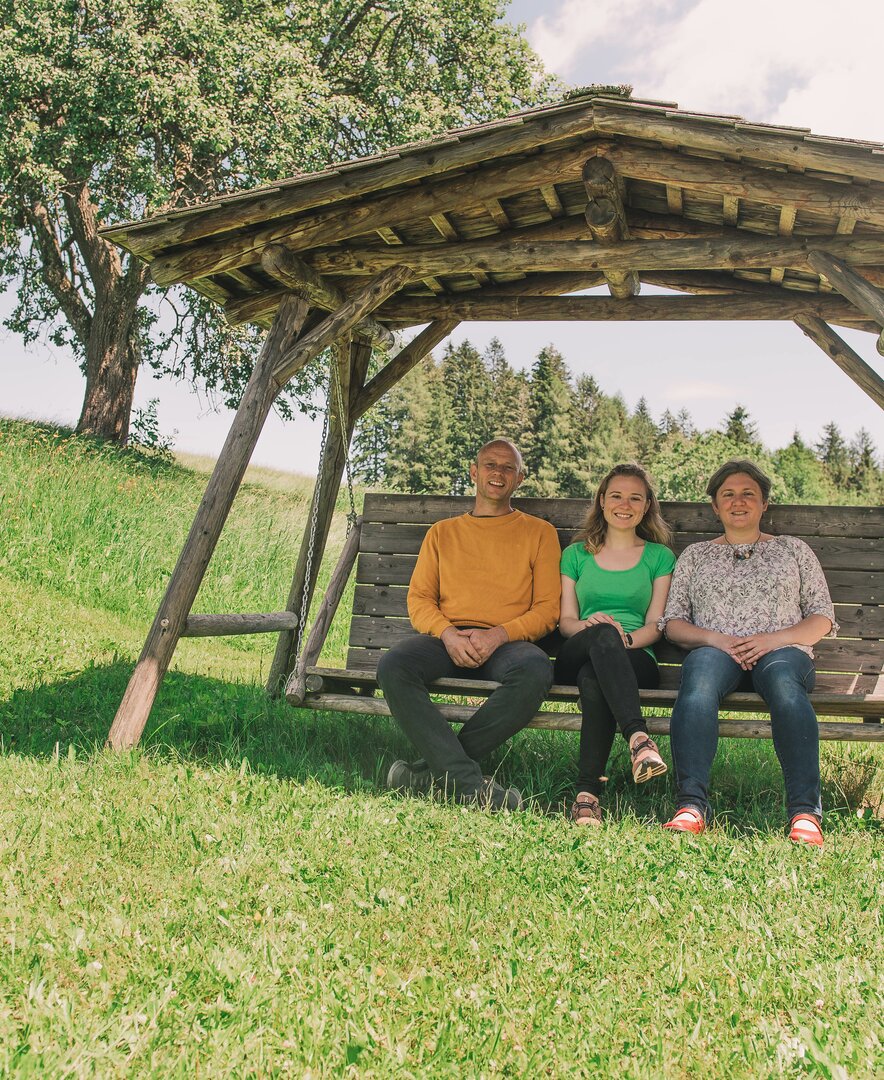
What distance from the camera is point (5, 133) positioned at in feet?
45.0

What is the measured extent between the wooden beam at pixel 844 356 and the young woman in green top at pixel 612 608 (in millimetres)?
1289

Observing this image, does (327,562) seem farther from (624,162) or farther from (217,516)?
(624,162)

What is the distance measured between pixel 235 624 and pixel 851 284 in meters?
3.82

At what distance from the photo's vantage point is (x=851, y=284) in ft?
16.1

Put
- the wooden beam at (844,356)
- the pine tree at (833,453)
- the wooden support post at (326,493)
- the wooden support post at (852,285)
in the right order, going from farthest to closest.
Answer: the pine tree at (833,453)
the wooden support post at (326,493)
the wooden beam at (844,356)
the wooden support post at (852,285)

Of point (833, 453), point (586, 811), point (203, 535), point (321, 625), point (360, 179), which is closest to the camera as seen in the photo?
point (586, 811)

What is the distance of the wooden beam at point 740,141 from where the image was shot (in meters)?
4.41

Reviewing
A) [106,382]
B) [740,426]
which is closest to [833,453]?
[740,426]

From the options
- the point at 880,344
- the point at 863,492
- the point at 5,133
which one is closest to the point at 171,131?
the point at 5,133

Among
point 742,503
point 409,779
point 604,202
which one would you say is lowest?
point 409,779

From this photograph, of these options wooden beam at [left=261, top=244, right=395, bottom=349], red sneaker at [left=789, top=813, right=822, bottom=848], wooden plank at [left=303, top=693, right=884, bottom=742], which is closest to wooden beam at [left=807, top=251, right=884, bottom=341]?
wooden plank at [left=303, top=693, right=884, bottom=742]

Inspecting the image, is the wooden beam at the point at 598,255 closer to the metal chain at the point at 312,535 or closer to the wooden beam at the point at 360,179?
the wooden beam at the point at 360,179

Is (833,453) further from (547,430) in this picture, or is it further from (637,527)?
(637,527)

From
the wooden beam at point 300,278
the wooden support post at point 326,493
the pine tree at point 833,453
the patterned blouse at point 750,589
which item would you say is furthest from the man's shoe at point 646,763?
the pine tree at point 833,453
